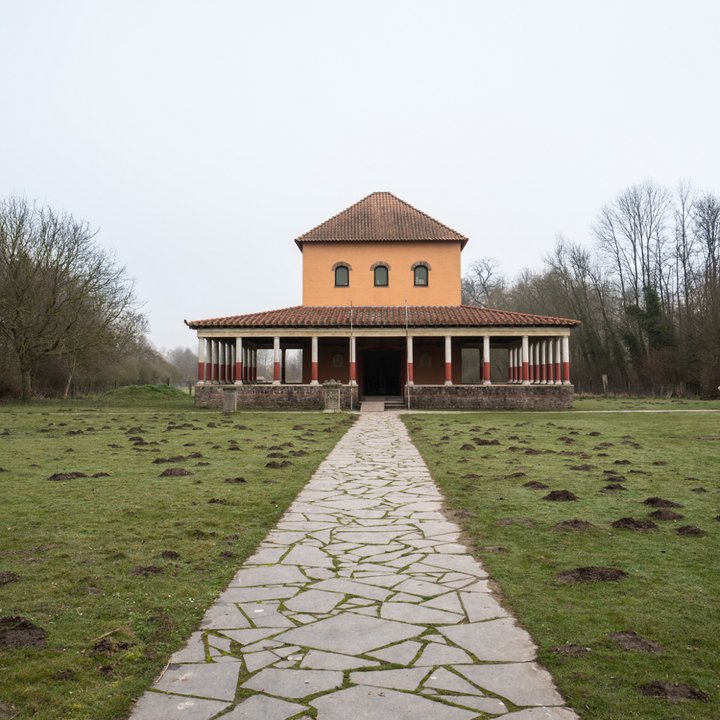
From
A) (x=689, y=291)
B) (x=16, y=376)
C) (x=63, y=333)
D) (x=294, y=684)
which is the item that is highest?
(x=689, y=291)

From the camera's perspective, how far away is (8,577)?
17.8 feet

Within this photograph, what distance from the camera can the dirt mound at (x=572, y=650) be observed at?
158 inches

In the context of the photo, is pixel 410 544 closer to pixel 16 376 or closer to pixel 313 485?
pixel 313 485

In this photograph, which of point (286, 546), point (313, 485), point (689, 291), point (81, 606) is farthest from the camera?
point (689, 291)

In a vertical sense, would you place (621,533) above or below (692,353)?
below

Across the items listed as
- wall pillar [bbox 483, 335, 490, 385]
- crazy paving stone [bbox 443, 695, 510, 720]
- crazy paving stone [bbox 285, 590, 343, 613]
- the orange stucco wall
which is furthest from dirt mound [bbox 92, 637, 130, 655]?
the orange stucco wall

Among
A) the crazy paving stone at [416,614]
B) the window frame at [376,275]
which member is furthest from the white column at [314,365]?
the crazy paving stone at [416,614]

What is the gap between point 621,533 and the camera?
7.07m

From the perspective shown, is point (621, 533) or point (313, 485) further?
point (313, 485)

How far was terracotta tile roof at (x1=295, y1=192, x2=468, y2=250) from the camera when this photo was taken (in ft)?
130

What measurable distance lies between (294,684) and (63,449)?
41.3 ft

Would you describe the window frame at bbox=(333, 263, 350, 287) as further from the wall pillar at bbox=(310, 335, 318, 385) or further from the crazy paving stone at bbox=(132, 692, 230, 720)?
the crazy paving stone at bbox=(132, 692, 230, 720)

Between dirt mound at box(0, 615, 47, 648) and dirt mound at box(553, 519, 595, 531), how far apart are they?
5.10 metres

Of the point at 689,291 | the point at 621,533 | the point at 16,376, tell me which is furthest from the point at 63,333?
the point at 689,291
